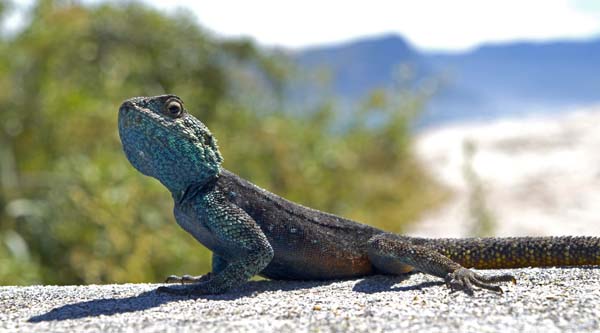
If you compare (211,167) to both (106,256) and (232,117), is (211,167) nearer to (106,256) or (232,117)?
(106,256)

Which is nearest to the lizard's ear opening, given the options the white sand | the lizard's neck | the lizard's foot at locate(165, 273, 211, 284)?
the lizard's neck

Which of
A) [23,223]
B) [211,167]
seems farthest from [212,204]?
[23,223]

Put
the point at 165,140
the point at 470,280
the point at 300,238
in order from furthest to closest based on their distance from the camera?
the point at 300,238 → the point at 165,140 → the point at 470,280

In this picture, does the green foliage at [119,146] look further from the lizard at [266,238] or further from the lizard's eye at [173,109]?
the lizard's eye at [173,109]

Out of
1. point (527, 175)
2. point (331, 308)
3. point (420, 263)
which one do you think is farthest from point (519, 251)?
point (527, 175)

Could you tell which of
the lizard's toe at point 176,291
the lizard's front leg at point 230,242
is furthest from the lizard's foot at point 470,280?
the lizard's toe at point 176,291

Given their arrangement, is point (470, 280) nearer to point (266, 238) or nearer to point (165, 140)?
point (266, 238)
